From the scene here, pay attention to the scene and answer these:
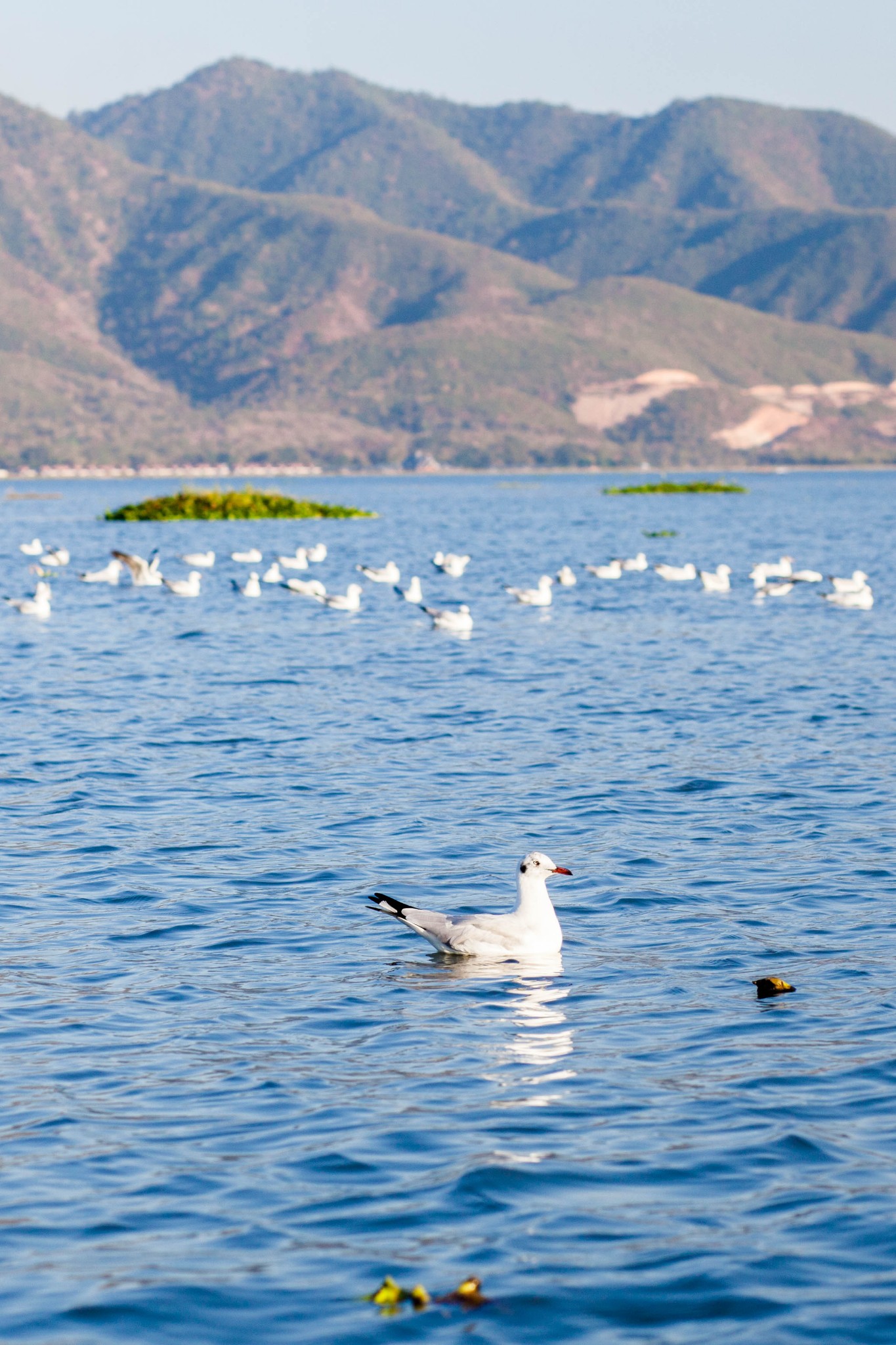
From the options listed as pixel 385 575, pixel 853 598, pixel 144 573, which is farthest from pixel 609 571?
pixel 144 573

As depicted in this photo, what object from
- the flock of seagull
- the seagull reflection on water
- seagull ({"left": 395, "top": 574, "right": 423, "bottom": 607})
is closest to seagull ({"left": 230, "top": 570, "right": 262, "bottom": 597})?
the flock of seagull

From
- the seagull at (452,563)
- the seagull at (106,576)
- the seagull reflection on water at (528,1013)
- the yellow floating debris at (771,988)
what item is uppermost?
the seagull at (452,563)

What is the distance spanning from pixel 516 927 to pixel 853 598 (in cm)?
3409

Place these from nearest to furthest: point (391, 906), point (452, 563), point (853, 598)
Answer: point (391, 906) < point (853, 598) < point (452, 563)

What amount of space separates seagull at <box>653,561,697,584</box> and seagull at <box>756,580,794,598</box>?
18.0 feet

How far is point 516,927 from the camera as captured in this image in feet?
45.5

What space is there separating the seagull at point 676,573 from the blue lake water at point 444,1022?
24898 millimetres

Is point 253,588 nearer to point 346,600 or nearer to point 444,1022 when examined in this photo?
point 346,600

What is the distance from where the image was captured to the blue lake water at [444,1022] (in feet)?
28.5

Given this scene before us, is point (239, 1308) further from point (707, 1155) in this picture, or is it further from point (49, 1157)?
point (707, 1155)

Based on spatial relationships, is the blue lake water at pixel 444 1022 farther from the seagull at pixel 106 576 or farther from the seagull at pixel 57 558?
the seagull at pixel 57 558

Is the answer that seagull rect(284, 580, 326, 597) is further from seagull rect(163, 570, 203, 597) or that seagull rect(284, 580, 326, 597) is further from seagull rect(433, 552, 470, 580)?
seagull rect(433, 552, 470, 580)

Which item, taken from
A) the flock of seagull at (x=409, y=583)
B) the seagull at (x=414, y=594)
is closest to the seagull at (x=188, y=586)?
the flock of seagull at (x=409, y=583)

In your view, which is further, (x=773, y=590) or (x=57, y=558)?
(x=57, y=558)
